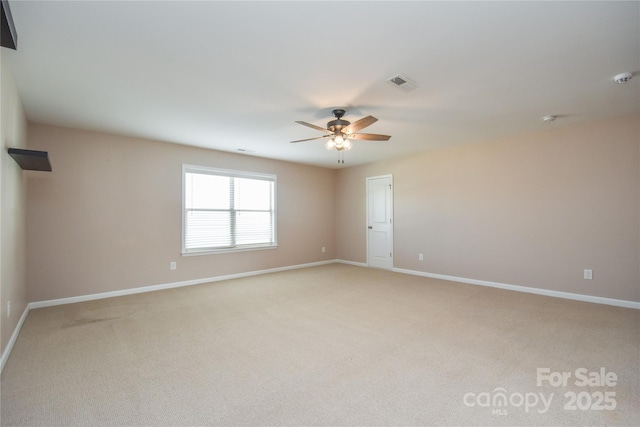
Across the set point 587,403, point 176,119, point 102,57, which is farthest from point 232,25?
point 587,403

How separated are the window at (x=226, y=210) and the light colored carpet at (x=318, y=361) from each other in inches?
57.0

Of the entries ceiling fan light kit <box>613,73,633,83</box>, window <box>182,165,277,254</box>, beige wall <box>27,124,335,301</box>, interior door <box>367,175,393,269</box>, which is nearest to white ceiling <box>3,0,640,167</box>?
ceiling fan light kit <box>613,73,633,83</box>

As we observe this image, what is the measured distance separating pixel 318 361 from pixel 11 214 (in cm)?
316

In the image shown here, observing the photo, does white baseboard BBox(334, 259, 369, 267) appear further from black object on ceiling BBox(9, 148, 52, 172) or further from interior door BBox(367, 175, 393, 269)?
black object on ceiling BBox(9, 148, 52, 172)

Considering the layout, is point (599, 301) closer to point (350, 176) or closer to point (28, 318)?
point (350, 176)

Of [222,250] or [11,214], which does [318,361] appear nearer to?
[11,214]

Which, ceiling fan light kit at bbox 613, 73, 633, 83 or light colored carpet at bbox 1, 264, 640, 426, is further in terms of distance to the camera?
ceiling fan light kit at bbox 613, 73, 633, 83

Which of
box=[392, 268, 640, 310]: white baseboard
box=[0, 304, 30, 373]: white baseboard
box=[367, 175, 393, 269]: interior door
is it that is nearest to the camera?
box=[0, 304, 30, 373]: white baseboard

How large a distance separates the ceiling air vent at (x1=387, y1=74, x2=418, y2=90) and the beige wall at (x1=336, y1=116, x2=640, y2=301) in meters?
2.75

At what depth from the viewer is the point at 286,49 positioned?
2.19 metres

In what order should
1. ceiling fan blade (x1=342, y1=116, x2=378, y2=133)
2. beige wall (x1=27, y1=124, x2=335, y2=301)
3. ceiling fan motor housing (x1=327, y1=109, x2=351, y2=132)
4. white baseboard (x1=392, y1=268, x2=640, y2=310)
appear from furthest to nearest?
beige wall (x1=27, y1=124, x2=335, y2=301)
white baseboard (x1=392, y1=268, x2=640, y2=310)
ceiling fan motor housing (x1=327, y1=109, x2=351, y2=132)
ceiling fan blade (x1=342, y1=116, x2=378, y2=133)

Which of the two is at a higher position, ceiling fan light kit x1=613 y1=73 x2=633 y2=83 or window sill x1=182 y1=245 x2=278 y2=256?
ceiling fan light kit x1=613 y1=73 x2=633 y2=83

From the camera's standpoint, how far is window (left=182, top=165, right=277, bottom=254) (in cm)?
501

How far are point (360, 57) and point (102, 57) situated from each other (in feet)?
6.71
